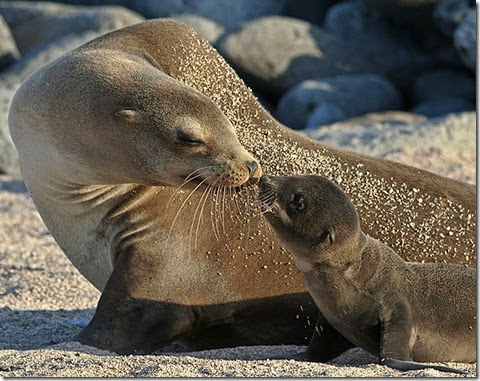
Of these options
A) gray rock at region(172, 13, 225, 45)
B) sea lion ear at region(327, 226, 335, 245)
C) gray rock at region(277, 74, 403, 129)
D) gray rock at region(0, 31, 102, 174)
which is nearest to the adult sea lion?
sea lion ear at region(327, 226, 335, 245)

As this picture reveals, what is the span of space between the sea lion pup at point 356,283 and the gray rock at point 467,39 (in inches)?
544

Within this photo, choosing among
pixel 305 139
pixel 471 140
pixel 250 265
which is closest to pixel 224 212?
pixel 250 265

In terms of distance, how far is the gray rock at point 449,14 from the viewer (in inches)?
818

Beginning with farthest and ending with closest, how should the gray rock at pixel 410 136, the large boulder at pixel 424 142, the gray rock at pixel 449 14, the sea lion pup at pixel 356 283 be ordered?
the gray rock at pixel 449 14 < the gray rock at pixel 410 136 < the large boulder at pixel 424 142 < the sea lion pup at pixel 356 283

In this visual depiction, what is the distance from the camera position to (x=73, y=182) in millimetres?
6840

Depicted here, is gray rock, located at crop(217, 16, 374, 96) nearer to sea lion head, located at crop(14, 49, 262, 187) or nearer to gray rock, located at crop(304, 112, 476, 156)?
gray rock, located at crop(304, 112, 476, 156)

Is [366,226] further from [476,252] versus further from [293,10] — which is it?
[293,10]

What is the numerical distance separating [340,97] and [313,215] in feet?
46.7

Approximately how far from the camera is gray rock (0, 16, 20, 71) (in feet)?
68.9

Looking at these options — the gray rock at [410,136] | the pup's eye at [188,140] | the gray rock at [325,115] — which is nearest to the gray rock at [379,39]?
the gray rock at [325,115]

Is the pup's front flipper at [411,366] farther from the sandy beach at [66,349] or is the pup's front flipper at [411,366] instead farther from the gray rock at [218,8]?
the gray rock at [218,8]

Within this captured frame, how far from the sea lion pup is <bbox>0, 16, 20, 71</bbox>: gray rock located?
15.4 meters

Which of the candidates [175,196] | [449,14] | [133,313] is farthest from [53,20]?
[133,313]

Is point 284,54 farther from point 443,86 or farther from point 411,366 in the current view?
point 411,366
